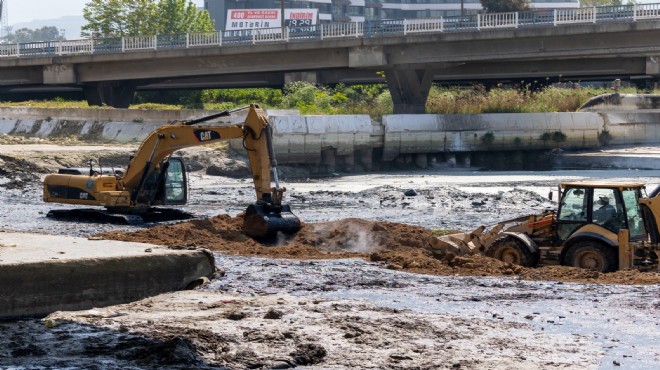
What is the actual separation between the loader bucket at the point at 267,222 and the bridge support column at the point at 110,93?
140 feet

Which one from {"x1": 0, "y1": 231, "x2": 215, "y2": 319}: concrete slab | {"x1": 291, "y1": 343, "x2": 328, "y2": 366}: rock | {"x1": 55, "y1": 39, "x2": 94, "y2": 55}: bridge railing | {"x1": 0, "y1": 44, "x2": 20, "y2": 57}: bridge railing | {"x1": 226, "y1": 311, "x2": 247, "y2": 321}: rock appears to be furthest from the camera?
{"x1": 0, "y1": 44, "x2": 20, "y2": 57}: bridge railing

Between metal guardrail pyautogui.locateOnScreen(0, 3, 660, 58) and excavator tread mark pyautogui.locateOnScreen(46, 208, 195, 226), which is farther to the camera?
metal guardrail pyautogui.locateOnScreen(0, 3, 660, 58)

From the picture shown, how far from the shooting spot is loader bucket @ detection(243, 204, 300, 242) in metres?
24.9

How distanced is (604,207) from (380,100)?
145 feet

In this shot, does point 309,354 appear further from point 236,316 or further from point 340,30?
point 340,30

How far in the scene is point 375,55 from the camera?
57469 millimetres

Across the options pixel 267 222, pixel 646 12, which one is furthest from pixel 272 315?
pixel 646 12

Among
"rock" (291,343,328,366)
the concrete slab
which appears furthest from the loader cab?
"rock" (291,343,328,366)

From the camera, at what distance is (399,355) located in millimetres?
13289

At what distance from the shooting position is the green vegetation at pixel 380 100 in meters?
57.7

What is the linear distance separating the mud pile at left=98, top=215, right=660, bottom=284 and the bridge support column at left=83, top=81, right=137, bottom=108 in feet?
134

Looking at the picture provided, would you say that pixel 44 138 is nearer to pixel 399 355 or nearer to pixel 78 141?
pixel 78 141

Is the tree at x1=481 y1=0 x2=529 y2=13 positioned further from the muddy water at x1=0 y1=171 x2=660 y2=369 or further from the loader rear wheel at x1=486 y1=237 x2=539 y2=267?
the loader rear wheel at x1=486 y1=237 x2=539 y2=267

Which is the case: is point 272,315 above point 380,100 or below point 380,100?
below
